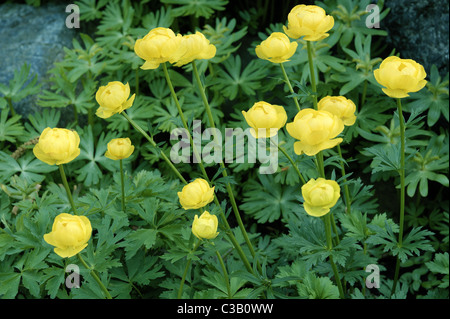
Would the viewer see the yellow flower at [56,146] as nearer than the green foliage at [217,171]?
Yes

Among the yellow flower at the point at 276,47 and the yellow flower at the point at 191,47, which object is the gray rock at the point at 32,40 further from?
the yellow flower at the point at 276,47

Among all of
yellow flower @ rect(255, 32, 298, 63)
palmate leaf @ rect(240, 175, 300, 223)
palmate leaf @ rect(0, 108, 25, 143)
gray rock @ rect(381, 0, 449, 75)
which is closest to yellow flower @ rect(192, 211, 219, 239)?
yellow flower @ rect(255, 32, 298, 63)

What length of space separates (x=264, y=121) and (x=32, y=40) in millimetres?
1689

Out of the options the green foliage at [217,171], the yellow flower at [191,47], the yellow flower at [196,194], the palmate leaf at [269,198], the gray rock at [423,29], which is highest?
the yellow flower at [191,47]

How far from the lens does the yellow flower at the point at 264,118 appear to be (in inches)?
48.0

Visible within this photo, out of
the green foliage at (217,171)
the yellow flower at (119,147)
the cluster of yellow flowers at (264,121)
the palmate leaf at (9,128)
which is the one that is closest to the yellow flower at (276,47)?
the cluster of yellow flowers at (264,121)

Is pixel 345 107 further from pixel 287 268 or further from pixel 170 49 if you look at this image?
pixel 287 268

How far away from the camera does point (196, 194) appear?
124 centimetres

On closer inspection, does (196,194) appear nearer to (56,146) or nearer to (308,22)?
(56,146)

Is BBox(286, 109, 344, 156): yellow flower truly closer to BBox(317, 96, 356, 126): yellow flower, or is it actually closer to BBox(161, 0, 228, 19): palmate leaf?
BBox(317, 96, 356, 126): yellow flower

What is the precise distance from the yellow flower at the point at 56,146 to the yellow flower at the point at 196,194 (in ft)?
0.92

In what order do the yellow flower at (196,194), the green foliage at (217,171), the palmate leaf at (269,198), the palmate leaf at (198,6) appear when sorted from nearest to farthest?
the yellow flower at (196,194)
the green foliage at (217,171)
the palmate leaf at (269,198)
the palmate leaf at (198,6)

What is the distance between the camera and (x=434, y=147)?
2145mm

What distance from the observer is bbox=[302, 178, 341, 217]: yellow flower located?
1.14m
